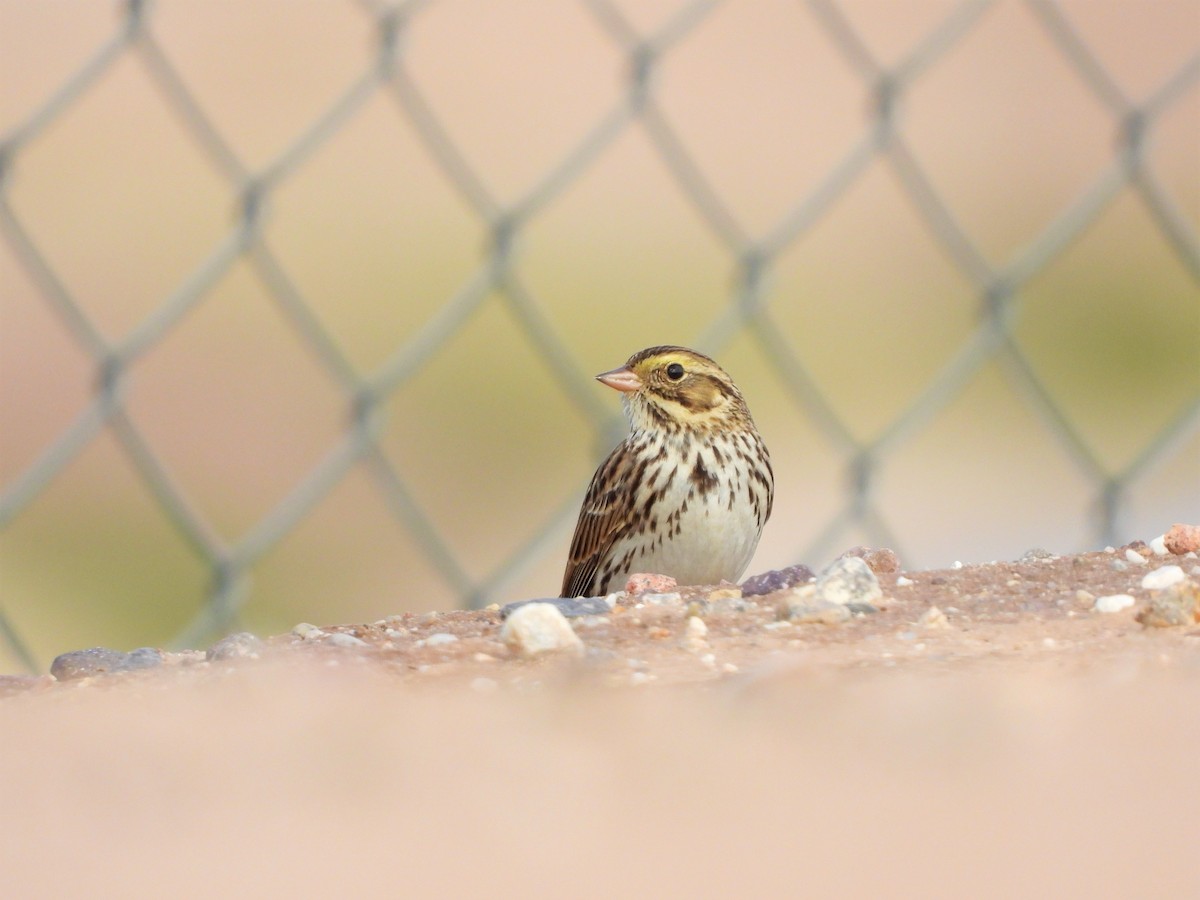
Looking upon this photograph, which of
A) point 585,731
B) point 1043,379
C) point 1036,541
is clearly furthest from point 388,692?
point 1043,379

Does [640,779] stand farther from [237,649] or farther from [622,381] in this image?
[622,381]

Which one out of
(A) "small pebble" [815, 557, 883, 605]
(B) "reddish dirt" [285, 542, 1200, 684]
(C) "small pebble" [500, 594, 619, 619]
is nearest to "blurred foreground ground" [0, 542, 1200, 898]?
(B) "reddish dirt" [285, 542, 1200, 684]

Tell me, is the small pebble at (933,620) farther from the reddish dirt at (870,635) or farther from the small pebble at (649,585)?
the small pebble at (649,585)

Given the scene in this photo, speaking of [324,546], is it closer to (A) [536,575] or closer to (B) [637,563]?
(A) [536,575]

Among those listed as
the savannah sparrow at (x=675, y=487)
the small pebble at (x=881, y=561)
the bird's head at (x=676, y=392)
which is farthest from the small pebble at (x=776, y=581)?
the bird's head at (x=676, y=392)

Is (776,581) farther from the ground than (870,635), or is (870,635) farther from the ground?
(776,581)

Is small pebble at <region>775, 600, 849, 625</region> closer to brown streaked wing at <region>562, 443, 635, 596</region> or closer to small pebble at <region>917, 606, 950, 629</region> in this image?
small pebble at <region>917, 606, 950, 629</region>

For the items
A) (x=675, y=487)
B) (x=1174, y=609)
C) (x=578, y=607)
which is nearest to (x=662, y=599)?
(x=578, y=607)
